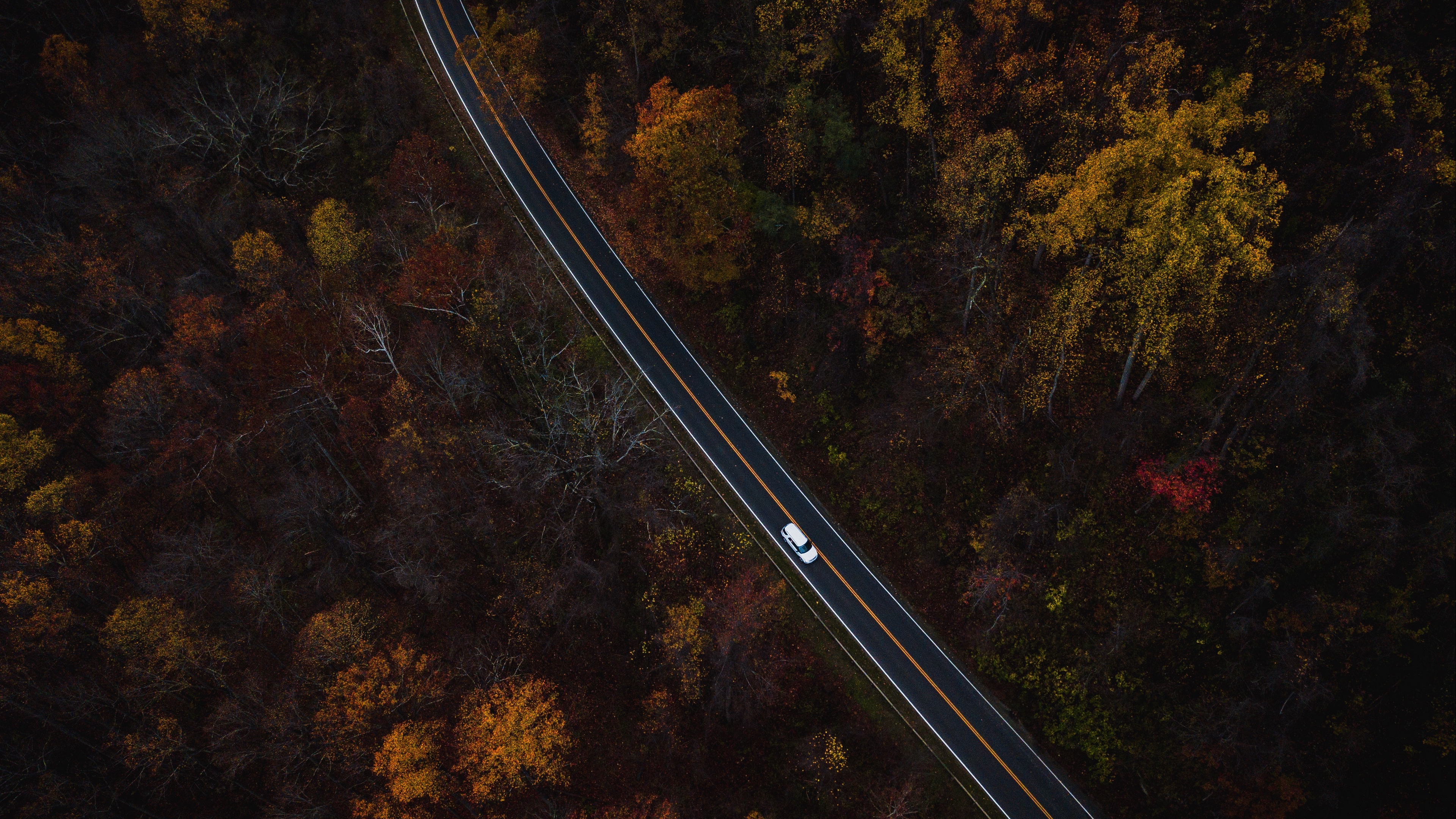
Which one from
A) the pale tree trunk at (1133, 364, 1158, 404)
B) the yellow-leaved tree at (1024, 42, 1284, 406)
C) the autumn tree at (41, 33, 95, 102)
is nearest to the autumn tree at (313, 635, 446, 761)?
the yellow-leaved tree at (1024, 42, 1284, 406)

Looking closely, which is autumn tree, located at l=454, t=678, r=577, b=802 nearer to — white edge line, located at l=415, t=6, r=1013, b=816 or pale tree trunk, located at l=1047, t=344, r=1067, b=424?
white edge line, located at l=415, t=6, r=1013, b=816

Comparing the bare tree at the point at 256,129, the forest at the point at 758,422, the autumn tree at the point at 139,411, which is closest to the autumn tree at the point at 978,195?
the forest at the point at 758,422

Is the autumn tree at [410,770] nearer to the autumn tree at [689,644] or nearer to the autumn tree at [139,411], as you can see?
the autumn tree at [689,644]

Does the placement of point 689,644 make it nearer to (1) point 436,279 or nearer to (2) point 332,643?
(2) point 332,643

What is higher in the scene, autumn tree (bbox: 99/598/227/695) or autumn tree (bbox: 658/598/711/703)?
autumn tree (bbox: 99/598/227/695)

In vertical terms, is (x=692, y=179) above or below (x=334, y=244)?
above

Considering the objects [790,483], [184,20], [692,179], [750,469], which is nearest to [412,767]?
[750,469]
